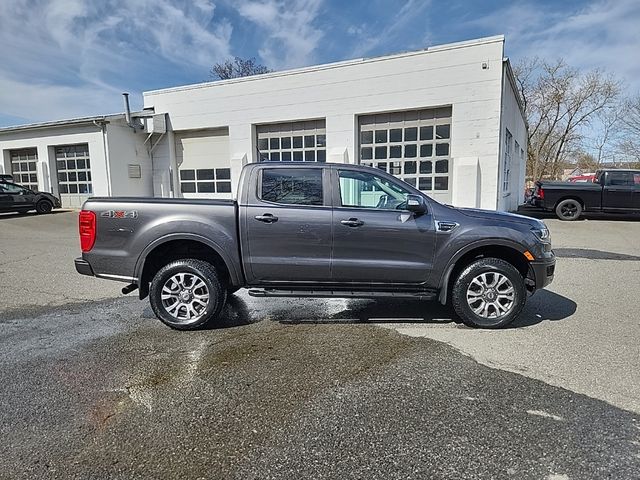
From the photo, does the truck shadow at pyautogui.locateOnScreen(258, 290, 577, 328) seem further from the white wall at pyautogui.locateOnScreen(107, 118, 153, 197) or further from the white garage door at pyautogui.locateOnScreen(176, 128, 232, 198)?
the white wall at pyautogui.locateOnScreen(107, 118, 153, 197)

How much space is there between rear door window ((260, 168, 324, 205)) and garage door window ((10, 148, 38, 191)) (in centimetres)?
2095

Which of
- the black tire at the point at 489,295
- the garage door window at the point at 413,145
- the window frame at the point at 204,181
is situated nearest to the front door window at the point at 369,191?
the black tire at the point at 489,295

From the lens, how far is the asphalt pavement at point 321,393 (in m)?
2.44

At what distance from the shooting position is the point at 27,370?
3652 millimetres

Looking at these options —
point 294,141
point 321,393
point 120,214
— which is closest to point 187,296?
point 120,214

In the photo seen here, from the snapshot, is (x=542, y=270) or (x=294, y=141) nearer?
(x=542, y=270)

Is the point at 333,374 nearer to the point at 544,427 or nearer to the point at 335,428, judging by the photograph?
the point at 335,428

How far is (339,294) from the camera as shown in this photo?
15.2ft

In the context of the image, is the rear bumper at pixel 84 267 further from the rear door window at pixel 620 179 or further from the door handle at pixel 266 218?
the rear door window at pixel 620 179

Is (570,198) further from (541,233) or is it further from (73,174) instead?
(73,174)

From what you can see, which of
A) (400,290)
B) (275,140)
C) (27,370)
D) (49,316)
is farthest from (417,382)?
(275,140)

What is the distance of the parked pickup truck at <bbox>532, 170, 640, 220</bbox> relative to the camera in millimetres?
14328

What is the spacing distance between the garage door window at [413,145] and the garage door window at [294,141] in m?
1.70

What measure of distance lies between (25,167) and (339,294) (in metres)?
22.9
